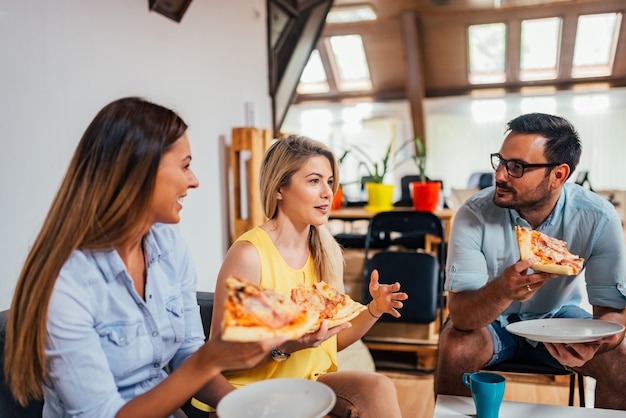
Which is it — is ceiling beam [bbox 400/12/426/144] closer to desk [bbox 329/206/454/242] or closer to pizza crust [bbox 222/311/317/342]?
desk [bbox 329/206/454/242]

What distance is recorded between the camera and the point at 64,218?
1.14 metres

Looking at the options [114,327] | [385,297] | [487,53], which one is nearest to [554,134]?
[385,297]

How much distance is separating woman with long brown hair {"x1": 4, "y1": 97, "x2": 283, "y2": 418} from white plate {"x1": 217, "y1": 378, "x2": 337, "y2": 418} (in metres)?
0.07

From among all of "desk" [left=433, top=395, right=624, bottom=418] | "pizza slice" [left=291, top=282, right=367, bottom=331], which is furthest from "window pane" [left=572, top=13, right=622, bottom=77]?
"pizza slice" [left=291, top=282, right=367, bottom=331]

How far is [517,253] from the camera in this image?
2.11 m

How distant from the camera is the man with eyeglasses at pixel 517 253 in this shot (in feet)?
6.42

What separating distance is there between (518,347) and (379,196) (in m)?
1.95

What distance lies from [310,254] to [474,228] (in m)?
0.64

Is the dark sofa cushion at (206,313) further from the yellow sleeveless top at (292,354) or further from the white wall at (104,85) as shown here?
the white wall at (104,85)

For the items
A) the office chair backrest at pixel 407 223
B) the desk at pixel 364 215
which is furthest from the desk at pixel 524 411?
the desk at pixel 364 215

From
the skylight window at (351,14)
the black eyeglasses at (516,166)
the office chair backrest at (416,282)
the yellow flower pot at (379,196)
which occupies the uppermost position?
the skylight window at (351,14)

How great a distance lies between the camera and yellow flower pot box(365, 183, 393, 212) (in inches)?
156

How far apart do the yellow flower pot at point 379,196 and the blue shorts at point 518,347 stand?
1.88 m

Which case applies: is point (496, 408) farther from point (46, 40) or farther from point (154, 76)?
point (154, 76)
